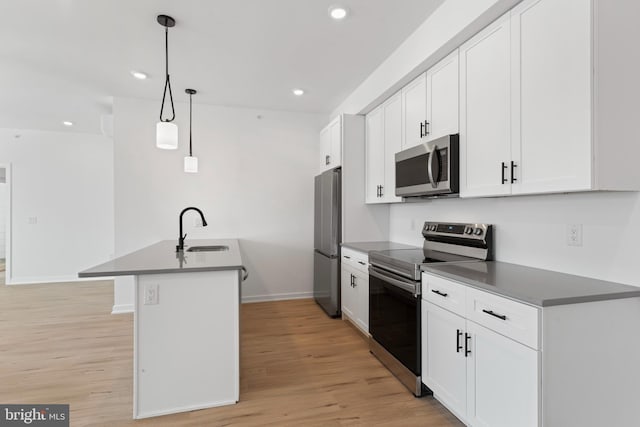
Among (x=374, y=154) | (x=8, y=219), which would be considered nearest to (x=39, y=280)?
(x=8, y=219)

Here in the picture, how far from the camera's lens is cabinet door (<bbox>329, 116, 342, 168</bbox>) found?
383 centimetres

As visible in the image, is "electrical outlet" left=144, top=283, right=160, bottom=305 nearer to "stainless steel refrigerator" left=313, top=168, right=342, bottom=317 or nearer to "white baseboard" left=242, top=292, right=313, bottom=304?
"stainless steel refrigerator" left=313, top=168, right=342, bottom=317

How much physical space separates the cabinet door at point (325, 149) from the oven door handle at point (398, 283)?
183 cm

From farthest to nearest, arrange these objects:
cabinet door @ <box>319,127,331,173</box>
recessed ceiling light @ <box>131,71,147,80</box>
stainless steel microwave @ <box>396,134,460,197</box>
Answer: cabinet door @ <box>319,127,331,173</box> < recessed ceiling light @ <box>131,71,147,80</box> < stainless steel microwave @ <box>396,134,460,197</box>

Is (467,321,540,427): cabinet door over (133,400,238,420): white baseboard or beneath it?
over

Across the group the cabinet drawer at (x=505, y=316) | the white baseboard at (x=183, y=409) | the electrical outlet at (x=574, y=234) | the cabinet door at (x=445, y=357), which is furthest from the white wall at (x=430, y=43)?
the white baseboard at (x=183, y=409)

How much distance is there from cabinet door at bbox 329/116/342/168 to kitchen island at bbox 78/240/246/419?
210 centimetres

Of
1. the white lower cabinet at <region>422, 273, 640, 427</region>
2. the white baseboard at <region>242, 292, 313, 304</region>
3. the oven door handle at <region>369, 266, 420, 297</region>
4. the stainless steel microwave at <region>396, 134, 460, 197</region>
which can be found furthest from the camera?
the white baseboard at <region>242, 292, 313, 304</region>

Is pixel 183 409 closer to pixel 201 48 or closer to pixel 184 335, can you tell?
pixel 184 335

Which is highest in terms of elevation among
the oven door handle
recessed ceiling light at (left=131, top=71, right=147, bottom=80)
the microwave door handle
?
recessed ceiling light at (left=131, top=71, right=147, bottom=80)

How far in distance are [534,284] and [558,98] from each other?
90cm

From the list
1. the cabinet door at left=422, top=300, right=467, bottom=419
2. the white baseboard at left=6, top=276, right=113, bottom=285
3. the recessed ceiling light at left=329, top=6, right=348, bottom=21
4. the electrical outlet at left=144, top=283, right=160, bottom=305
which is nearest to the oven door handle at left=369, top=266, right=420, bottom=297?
the cabinet door at left=422, top=300, right=467, bottom=419

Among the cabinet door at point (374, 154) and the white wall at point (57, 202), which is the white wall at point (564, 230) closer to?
the cabinet door at point (374, 154)

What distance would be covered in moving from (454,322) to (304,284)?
9.99ft
